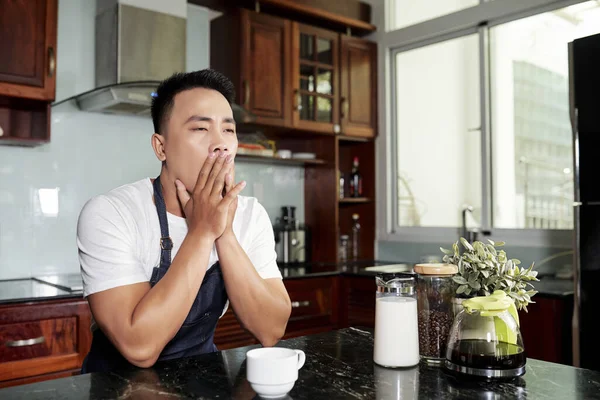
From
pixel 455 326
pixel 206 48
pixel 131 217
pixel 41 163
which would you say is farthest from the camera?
pixel 206 48

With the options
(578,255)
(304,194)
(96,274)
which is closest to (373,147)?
(304,194)

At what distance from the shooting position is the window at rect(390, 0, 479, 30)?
361 centimetres

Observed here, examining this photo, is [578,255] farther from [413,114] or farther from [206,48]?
[206,48]

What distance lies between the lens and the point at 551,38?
315 cm

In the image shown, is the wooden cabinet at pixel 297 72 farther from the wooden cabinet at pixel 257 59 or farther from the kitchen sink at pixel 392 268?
the kitchen sink at pixel 392 268

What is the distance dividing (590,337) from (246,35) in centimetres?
236

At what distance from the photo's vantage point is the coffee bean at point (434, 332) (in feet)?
4.03

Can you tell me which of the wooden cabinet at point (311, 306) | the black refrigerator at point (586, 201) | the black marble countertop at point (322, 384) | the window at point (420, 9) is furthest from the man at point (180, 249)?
the window at point (420, 9)

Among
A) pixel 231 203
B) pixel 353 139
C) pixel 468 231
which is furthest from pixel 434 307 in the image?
Answer: pixel 353 139

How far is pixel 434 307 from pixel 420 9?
3077 mm

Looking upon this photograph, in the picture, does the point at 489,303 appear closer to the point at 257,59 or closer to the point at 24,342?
the point at 24,342

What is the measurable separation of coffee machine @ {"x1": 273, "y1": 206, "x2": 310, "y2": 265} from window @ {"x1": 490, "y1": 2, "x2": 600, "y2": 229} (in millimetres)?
1226

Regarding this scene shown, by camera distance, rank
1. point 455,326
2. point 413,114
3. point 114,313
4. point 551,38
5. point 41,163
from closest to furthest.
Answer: point 455,326 → point 114,313 → point 41,163 → point 551,38 → point 413,114

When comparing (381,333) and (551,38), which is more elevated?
(551,38)
